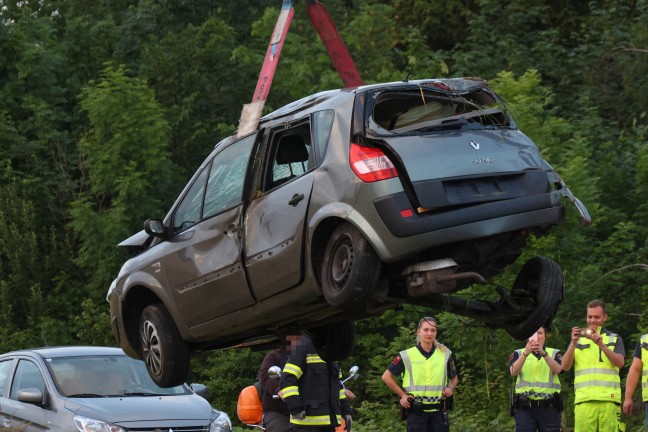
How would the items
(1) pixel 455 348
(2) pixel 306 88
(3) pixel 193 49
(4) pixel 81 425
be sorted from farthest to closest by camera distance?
(3) pixel 193 49, (2) pixel 306 88, (1) pixel 455 348, (4) pixel 81 425

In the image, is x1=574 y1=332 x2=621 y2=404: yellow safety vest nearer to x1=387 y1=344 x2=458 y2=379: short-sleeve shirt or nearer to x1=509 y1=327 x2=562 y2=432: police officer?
x1=509 y1=327 x2=562 y2=432: police officer

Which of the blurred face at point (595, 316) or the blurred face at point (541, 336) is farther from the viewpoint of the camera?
the blurred face at point (541, 336)

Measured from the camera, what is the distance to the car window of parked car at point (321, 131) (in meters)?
9.17

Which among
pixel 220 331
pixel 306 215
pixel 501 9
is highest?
pixel 501 9

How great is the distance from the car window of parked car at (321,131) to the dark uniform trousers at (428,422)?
5145 mm

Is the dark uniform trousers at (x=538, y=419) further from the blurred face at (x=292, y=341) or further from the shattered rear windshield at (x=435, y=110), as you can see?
the shattered rear windshield at (x=435, y=110)

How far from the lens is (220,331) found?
10570 mm

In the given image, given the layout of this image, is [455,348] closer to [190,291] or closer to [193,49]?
[190,291]

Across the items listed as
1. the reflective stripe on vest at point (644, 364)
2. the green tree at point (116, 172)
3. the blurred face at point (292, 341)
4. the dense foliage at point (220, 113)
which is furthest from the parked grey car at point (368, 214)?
the green tree at point (116, 172)

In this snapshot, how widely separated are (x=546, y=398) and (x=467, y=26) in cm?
2281

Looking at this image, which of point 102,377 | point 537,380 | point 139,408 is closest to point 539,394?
point 537,380

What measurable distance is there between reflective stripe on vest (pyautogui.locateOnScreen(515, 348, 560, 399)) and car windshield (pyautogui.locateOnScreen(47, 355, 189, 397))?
3.51m

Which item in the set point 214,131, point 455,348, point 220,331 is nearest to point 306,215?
point 220,331

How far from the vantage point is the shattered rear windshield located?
29.8 ft
